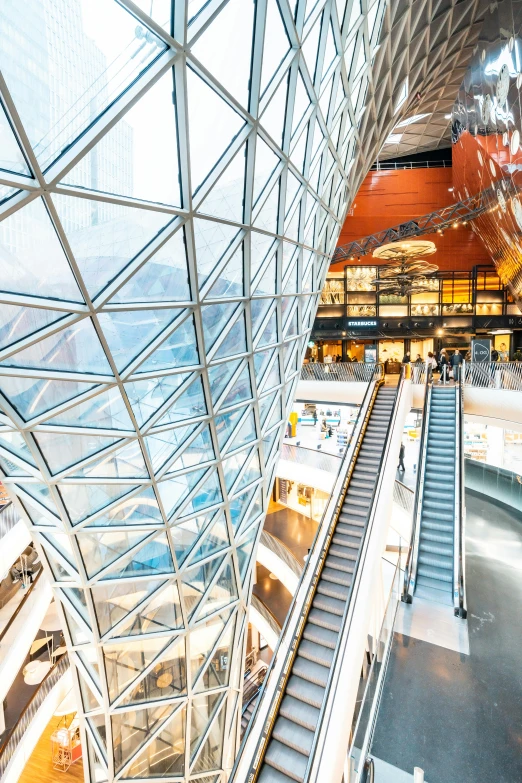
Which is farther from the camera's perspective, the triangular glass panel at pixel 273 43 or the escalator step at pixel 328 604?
the escalator step at pixel 328 604

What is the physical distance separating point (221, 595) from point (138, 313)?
43.3 feet

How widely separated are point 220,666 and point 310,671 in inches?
302

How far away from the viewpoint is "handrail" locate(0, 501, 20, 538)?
57.4 feet

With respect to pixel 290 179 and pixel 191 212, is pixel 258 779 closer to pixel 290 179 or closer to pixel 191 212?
pixel 191 212

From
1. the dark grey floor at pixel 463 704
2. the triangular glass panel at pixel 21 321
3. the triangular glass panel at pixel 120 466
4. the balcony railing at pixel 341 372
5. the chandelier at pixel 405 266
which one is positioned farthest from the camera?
the balcony railing at pixel 341 372

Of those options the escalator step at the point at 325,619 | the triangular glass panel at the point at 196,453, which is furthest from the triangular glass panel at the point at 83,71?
the escalator step at the point at 325,619

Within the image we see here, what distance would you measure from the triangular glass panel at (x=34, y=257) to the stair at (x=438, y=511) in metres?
13.9

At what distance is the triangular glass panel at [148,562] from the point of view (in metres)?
13.4

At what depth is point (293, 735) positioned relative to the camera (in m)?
10.4

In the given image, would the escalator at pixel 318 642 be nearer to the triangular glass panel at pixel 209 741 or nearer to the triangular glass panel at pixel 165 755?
the triangular glass panel at pixel 165 755

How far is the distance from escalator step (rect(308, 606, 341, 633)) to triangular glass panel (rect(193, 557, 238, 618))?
4.54 m

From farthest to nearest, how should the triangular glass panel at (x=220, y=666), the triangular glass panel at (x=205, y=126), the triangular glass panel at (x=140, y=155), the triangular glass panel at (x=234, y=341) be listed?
the triangular glass panel at (x=220, y=666) → the triangular glass panel at (x=234, y=341) → the triangular glass panel at (x=205, y=126) → the triangular glass panel at (x=140, y=155)

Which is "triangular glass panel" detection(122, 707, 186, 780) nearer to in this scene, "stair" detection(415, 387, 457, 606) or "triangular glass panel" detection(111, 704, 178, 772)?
"triangular glass panel" detection(111, 704, 178, 772)

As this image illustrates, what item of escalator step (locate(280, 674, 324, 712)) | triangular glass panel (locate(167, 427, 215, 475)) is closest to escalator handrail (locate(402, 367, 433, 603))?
escalator step (locate(280, 674, 324, 712))
